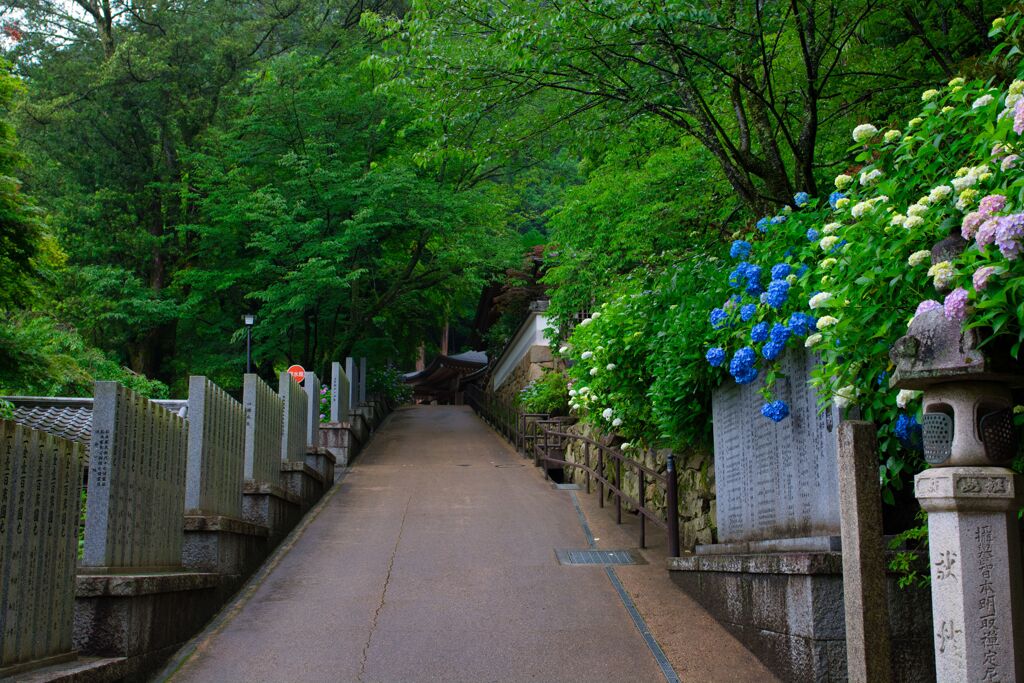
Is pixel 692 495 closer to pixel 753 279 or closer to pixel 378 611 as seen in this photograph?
pixel 378 611

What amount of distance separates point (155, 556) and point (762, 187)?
754 centimetres

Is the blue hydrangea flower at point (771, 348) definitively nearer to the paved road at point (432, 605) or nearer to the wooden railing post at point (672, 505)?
the paved road at point (432, 605)

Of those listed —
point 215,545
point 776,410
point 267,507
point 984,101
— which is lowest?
point 215,545

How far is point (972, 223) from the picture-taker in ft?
13.6

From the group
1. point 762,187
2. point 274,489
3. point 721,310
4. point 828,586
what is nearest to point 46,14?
point 274,489

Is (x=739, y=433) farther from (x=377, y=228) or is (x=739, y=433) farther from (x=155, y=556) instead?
(x=377, y=228)

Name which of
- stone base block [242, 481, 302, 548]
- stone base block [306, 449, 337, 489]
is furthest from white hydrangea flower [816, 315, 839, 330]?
stone base block [306, 449, 337, 489]

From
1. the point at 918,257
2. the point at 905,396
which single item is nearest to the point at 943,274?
the point at 918,257

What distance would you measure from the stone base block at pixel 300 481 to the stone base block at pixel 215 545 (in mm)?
2880

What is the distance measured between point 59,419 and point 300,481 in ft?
11.6

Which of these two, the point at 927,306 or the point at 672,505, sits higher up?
the point at 927,306

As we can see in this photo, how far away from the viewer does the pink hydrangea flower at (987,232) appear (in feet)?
12.8

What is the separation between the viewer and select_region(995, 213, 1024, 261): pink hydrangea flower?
149 inches

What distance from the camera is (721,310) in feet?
23.9
